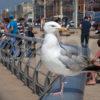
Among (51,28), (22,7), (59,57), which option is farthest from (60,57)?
(22,7)

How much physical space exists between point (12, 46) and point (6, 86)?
2851 millimetres

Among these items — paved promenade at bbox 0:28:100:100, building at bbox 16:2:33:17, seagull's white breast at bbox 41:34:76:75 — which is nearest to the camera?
seagull's white breast at bbox 41:34:76:75

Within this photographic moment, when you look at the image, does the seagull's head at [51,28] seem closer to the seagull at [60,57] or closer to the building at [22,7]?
the seagull at [60,57]

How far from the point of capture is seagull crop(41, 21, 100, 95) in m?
5.03

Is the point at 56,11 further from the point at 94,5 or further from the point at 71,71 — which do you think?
the point at 71,71

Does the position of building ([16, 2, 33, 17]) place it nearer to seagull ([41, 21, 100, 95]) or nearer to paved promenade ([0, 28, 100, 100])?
paved promenade ([0, 28, 100, 100])

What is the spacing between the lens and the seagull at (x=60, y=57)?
5031mm

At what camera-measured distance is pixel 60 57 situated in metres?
5.13

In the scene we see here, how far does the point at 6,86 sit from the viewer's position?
10055 mm

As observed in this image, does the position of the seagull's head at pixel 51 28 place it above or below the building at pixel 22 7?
above

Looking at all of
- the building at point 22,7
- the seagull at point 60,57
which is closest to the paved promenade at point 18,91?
the seagull at point 60,57

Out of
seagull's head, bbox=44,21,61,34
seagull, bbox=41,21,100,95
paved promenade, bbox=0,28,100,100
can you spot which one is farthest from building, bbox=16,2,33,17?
seagull, bbox=41,21,100,95

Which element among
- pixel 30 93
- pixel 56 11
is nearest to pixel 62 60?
pixel 30 93

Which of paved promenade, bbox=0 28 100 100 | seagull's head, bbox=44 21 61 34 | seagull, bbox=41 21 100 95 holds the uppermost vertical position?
seagull's head, bbox=44 21 61 34
